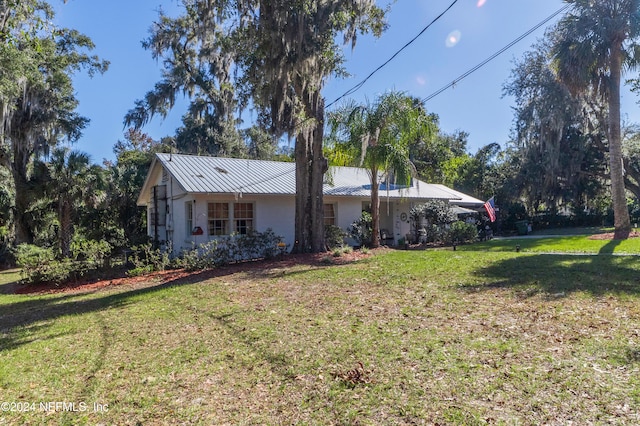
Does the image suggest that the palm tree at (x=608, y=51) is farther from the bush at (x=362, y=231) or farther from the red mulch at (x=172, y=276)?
the red mulch at (x=172, y=276)

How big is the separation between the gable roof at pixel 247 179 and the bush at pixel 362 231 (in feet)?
4.09

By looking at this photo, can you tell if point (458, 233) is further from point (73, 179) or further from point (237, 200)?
point (73, 179)

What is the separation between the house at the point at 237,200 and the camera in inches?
560

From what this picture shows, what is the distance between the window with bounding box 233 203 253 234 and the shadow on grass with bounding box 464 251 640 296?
30.3 feet

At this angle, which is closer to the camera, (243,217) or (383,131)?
(383,131)

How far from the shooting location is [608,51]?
46.1 ft

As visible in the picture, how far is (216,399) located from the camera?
349 cm

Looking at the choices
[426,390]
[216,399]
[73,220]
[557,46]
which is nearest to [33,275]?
[73,220]

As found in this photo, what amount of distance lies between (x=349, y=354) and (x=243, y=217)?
11.5 m

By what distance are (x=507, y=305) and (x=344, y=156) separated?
30.4 ft

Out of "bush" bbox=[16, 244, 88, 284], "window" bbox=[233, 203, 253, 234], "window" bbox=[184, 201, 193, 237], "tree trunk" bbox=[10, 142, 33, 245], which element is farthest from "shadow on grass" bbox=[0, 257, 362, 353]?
"tree trunk" bbox=[10, 142, 33, 245]

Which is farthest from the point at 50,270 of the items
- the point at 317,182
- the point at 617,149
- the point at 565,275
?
the point at 617,149

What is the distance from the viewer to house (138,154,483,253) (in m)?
14.2

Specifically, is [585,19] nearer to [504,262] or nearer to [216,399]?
[504,262]
